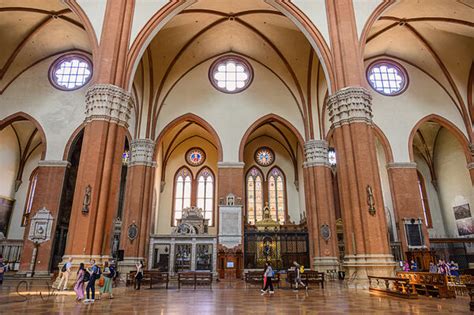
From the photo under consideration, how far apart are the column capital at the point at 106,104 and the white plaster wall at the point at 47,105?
380 inches

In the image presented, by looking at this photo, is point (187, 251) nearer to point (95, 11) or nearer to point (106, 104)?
point (106, 104)

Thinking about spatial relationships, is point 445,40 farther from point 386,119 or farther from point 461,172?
point 461,172

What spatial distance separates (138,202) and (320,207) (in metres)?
11.3

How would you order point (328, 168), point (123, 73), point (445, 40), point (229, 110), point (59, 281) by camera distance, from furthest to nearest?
point (229, 110) < point (328, 168) < point (445, 40) < point (123, 73) < point (59, 281)

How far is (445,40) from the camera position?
1967cm

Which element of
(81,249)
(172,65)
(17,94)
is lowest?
(81,249)

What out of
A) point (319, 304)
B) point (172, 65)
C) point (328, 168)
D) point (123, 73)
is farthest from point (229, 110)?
point (319, 304)

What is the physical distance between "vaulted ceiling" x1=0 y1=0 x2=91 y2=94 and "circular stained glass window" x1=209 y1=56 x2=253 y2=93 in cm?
879

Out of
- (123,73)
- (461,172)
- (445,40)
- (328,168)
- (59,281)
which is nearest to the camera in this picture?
(59,281)

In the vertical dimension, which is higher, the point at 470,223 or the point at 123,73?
the point at 123,73

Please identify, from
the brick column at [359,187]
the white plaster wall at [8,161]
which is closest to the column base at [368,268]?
the brick column at [359,187]

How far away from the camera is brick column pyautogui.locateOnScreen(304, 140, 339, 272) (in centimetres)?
1894

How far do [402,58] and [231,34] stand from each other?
12092 mm

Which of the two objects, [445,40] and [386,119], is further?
[386,119]
